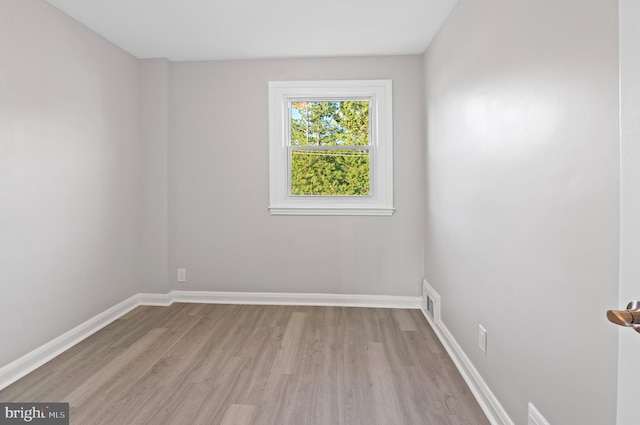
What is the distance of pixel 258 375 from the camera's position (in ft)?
7.37

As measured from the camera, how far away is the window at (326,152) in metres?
3.49

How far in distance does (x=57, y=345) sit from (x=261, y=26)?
2.81m

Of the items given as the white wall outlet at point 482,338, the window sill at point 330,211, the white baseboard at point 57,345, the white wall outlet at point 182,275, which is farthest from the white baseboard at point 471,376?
the white baseboard at point 57,345

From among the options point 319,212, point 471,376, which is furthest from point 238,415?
point 319,212

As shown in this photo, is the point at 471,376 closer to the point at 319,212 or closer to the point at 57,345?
the point at 319,212

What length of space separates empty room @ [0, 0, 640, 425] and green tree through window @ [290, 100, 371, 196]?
21 millimetres

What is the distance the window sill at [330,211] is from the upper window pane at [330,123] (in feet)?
2.17

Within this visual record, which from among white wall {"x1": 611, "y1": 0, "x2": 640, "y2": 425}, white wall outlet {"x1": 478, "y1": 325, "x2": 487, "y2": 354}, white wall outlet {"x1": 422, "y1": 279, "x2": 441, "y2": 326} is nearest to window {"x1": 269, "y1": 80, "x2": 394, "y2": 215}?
white wall outlet {"x1": 422, "y1": 279, "x2": 441, "y2": 326}

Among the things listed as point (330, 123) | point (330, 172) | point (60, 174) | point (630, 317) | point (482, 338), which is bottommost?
point (482, 338)

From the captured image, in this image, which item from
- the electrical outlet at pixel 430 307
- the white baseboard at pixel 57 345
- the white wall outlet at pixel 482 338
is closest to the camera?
the white wall outlet at pixel 482 338

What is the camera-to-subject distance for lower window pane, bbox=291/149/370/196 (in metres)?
3.58

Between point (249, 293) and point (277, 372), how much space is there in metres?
1.41

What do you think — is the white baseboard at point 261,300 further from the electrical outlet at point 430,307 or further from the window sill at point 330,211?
the window sill at point 330,211

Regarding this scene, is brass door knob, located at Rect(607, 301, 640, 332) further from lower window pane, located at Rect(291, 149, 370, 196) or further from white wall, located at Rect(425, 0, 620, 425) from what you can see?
lower window pane, located at Rect(291, 149, 370, 196)
